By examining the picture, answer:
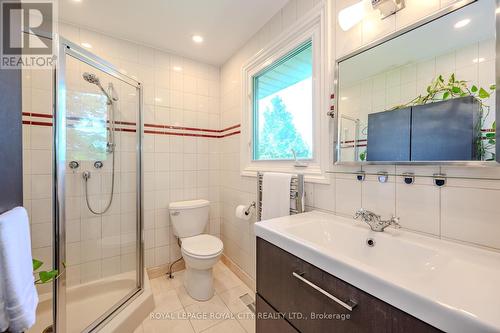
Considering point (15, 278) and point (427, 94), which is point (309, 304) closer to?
point (15, 278)

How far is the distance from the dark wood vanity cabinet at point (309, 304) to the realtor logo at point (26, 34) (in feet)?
3.76

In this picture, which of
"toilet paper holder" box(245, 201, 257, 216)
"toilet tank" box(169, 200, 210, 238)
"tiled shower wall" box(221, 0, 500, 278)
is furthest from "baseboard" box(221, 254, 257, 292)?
"tiled shower wall" box(221, 0, 500, 278)

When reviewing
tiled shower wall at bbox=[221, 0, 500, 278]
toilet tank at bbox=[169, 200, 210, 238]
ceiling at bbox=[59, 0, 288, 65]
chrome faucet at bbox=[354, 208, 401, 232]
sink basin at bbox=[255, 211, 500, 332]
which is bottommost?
toilet tank at bbox=[169, 200, 210, 238]

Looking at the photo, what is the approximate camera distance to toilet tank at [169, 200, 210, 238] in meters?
2.08

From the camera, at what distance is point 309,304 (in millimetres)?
800

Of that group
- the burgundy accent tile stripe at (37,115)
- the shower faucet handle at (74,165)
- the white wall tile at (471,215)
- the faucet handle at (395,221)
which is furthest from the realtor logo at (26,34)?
the white wall tile at (471,215)

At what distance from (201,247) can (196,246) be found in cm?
5

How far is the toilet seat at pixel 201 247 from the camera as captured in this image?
5.62ft

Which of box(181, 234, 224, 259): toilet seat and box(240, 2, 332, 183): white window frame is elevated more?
box(240, 2, 332, 183): white window frame

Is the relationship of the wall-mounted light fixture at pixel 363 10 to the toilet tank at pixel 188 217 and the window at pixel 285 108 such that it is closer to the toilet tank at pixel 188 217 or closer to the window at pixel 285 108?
the window at pixel 285 108

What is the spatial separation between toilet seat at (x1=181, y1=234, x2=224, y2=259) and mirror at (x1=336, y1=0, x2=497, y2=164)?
1.26 m

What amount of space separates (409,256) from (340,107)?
0.81 m

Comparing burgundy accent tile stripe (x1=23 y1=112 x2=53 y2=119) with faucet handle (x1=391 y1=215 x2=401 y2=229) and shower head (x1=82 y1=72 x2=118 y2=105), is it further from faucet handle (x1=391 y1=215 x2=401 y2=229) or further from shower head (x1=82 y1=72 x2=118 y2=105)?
faucet handle (x1=391 y1=215 x2=401 y2=229)

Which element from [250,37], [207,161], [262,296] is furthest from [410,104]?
[207,161]
